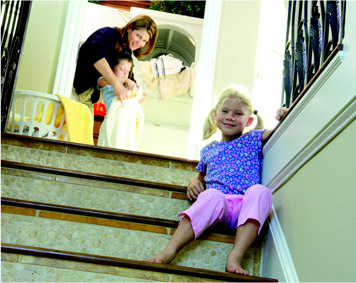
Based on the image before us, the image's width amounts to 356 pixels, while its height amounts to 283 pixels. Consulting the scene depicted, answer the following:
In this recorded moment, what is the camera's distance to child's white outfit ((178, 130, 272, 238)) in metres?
1.65

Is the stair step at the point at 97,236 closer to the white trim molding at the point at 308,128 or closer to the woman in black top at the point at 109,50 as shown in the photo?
the white trim molding at the point at 308,128

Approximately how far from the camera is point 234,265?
1.49m

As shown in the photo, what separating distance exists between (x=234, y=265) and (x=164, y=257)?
227 millimetres

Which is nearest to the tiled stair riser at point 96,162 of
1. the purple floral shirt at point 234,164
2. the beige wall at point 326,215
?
the purple floral shirt at point 234,164

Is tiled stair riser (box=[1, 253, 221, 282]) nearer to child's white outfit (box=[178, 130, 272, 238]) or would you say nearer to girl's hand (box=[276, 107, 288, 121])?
child's white outfit (box=[178, 130, 272, 238])

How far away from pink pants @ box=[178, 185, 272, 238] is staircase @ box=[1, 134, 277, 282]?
Result: 0.20 feet

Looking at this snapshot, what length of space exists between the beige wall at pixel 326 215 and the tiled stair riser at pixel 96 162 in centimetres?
83

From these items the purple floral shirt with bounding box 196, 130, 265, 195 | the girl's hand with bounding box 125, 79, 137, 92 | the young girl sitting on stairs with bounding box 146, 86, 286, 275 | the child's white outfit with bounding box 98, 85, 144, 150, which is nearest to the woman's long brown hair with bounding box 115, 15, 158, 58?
the girl's hand with bounding box 125, 79, 137, 92

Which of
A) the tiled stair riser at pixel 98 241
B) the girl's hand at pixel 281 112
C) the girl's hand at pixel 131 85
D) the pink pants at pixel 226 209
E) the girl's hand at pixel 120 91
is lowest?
the tiled stair riser at pixel 98 241

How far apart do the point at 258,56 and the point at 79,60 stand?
5.21 feet

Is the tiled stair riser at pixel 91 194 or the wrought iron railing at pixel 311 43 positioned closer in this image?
the wrought iron railing at pixel 311 43

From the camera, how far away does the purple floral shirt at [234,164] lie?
1.95 m

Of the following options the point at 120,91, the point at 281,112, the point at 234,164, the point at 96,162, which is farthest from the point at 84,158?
the point at 120,91

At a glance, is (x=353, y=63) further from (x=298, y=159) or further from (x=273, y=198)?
(x=273, y=198)
